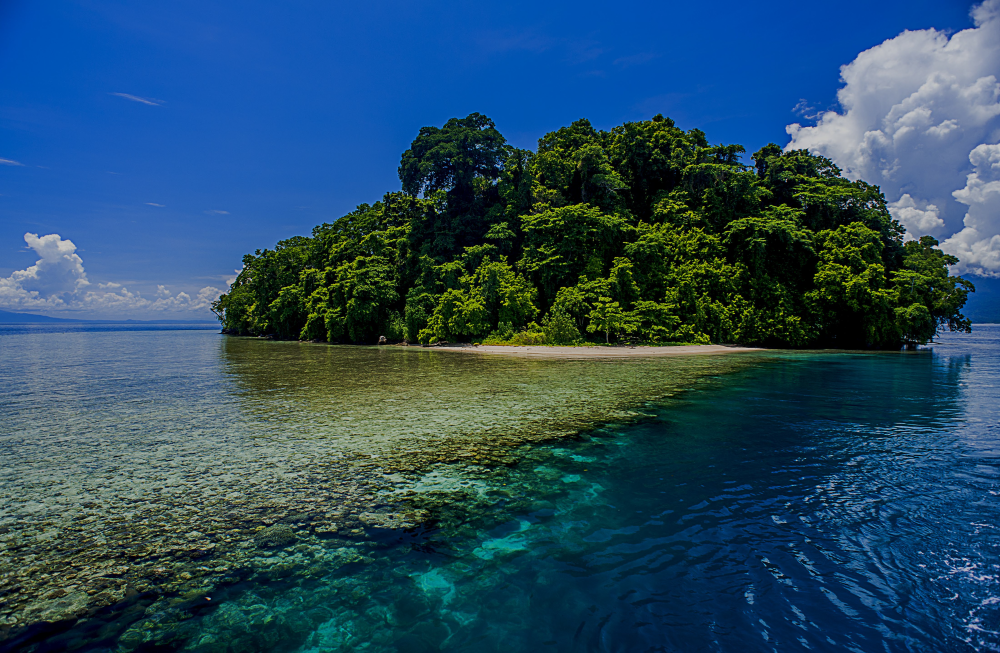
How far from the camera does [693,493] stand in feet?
23.5

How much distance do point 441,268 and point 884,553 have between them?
139ft

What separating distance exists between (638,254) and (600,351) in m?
12.2

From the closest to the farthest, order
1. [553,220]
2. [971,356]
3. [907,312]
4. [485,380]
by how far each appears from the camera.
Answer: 1. [485,380]
2. [971,356]
3. [907,312]
4. [553,220]

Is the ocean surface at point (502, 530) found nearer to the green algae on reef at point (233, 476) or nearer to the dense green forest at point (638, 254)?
the green algae on reef at point (233, 476)

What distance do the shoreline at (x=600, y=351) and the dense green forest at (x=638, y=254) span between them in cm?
231

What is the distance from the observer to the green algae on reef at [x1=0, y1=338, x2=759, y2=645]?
5.00 m

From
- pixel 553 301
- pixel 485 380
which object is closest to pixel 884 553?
pixel 485 380

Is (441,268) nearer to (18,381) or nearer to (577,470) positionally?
(18,381)

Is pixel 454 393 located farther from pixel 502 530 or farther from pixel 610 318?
pixel 610 318

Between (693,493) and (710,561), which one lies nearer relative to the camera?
(710,561)

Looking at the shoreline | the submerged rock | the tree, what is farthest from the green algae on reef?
the tree

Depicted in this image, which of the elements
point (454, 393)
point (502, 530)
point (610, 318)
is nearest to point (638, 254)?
point (610, 318)

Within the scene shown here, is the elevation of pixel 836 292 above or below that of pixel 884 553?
above

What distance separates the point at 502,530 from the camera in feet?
19.9
